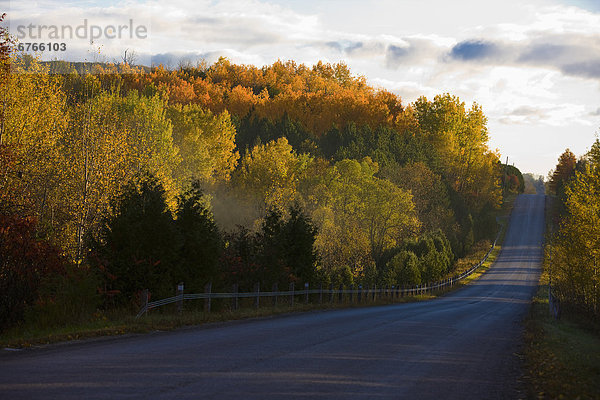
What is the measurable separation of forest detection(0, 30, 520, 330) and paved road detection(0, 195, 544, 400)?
4934mm

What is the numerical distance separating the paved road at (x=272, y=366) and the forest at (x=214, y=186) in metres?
4.93

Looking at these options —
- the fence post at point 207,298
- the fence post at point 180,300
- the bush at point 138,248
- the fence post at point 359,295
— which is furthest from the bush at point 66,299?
the fence post at point 359,295

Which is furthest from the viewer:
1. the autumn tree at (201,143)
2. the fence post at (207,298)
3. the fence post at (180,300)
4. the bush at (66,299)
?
the autumn tree at (201,143)

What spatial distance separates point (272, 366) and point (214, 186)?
209 feet

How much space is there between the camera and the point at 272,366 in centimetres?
1129

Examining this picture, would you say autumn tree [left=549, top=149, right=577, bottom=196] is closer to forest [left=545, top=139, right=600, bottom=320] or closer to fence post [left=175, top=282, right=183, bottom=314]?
forest [left=545, top=139, right=600, bottom=320]

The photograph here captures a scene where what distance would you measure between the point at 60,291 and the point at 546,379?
43.3 feet

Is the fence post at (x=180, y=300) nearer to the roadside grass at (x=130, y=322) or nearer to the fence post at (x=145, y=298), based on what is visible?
the roadside grass at (x=130, y=322)

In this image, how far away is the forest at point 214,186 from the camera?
69.7ft

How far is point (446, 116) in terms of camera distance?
118m

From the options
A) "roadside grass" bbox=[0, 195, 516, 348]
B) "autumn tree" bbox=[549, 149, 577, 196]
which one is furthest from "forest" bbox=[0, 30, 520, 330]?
"autumn tree" bbox=[549, 149, 577, 196]

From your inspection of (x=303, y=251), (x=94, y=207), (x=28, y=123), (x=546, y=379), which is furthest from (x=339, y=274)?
(x=546, y=379)

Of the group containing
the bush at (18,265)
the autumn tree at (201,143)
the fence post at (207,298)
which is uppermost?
the autumn tree at (201,143)

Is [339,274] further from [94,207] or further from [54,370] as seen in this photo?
[54,370]
